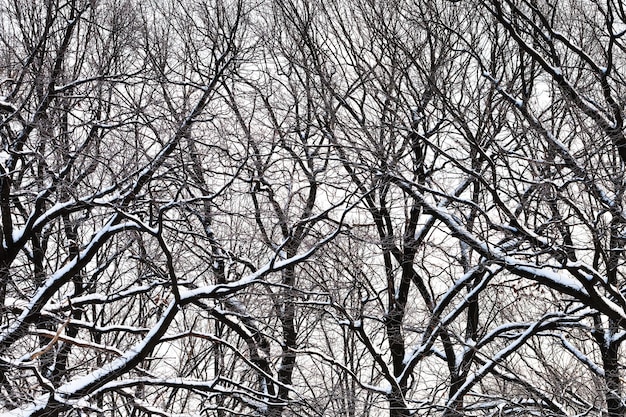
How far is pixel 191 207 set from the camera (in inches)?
425

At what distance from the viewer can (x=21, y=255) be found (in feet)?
39.5

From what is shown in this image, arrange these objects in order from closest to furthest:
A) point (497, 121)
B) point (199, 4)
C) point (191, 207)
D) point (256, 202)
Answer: point (497, 121), point (191, 207), point (256, 202), point (199, 4)

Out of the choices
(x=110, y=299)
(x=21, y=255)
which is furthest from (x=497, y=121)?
(x=21, y=255)

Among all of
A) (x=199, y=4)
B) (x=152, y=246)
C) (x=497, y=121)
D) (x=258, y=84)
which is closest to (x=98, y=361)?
(x=152, y=246)

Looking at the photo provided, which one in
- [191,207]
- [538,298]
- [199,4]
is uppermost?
[199,4]

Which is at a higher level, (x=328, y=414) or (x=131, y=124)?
(x=131, y=124)

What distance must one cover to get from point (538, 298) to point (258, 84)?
5691mm

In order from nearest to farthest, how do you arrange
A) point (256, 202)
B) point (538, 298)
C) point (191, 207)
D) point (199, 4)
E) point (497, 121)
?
1. point (497, 121)
2. point (538, 298)
3. point (191, 207)
4. point (256, 202)
5. point (199, 4)

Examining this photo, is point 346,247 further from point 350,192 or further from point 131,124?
point 131,124

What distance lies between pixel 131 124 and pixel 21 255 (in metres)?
3.81

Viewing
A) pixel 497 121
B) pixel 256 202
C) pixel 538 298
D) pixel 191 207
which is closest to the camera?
pixel 497 121

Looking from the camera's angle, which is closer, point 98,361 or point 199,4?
point 98,361

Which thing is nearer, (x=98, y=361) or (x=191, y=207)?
(x=191, y=207)

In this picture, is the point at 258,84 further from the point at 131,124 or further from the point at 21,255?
the point at 21,255
